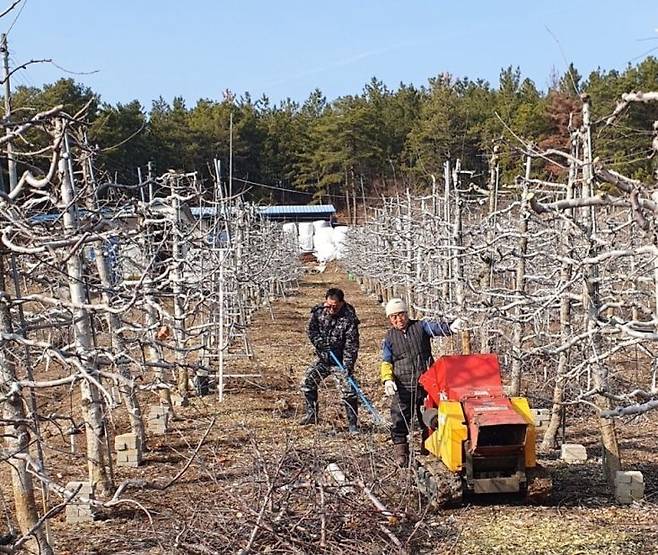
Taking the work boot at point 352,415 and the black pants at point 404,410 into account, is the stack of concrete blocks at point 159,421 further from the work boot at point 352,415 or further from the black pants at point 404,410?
the black pants at point 404,410

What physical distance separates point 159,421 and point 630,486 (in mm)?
5352

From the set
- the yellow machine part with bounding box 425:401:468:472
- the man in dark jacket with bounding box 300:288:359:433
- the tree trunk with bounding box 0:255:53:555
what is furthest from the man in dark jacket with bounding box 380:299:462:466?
the tree trunk with bounding box 0:255:53:555

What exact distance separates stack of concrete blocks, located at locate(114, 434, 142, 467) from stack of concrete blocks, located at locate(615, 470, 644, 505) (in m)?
4.44

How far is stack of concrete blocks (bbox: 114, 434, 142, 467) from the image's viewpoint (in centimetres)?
795

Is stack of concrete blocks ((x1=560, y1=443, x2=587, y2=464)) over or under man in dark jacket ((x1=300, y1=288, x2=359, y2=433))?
under

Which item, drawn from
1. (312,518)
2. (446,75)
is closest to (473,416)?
(312,518)

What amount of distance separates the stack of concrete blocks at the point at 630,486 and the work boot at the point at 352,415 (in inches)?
114

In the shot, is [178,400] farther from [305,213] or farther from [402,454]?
[305,213]

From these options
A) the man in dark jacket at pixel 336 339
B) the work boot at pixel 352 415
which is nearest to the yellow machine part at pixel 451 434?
the work boot at pixel 352 415

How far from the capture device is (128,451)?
800 cm

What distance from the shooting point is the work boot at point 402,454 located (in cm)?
670

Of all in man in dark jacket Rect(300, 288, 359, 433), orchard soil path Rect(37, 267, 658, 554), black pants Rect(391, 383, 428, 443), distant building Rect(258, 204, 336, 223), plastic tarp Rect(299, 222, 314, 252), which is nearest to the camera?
orchard soil path Rect(37, 267, 658, 554)

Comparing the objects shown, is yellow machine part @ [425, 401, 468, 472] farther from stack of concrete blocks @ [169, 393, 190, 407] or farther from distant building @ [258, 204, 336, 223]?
distant building @ [258, 204, 336, 223]

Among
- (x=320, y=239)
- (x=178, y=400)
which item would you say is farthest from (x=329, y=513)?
(x=320, y=239)
